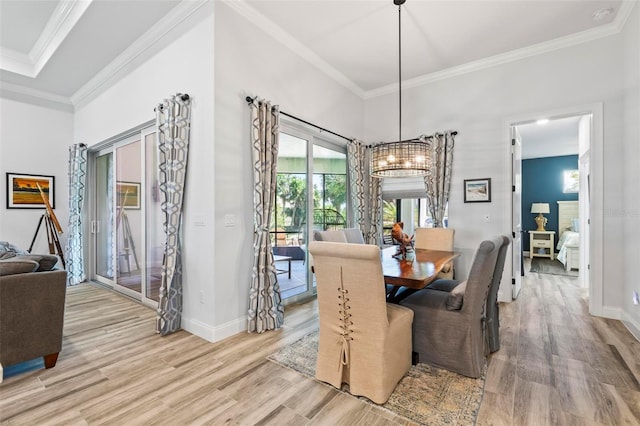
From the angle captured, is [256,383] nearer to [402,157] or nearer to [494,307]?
[494,307]

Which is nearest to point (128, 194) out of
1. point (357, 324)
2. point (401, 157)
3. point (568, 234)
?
point (401, 157)

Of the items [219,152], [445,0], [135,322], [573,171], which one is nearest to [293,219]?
[219,152]

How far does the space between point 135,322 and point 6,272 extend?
1408 mm

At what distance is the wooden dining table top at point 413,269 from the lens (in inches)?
81.8

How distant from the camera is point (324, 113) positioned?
4.23 metres

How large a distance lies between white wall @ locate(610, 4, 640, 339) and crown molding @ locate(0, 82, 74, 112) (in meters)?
7.57

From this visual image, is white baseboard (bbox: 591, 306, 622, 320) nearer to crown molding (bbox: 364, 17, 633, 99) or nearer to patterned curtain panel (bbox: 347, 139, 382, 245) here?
patterned curtain panel (bbox: 347, 139, 382, 245)

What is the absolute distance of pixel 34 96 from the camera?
4.71 m

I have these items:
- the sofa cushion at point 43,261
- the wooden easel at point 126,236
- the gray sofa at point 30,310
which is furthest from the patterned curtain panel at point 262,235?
the wooden easel at point 126,236

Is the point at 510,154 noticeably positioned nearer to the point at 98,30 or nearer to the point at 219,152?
the point at 219,152

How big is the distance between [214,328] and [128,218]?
7.97 ft

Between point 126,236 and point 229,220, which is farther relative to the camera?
point 126,236

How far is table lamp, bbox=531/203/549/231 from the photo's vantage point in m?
7.86

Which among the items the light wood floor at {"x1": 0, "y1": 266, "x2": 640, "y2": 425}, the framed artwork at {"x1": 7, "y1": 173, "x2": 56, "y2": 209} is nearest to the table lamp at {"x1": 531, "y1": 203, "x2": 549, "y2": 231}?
the light wood floor at {"x1": 0, "y1": 266, "x2": 640, "y2": 425}
